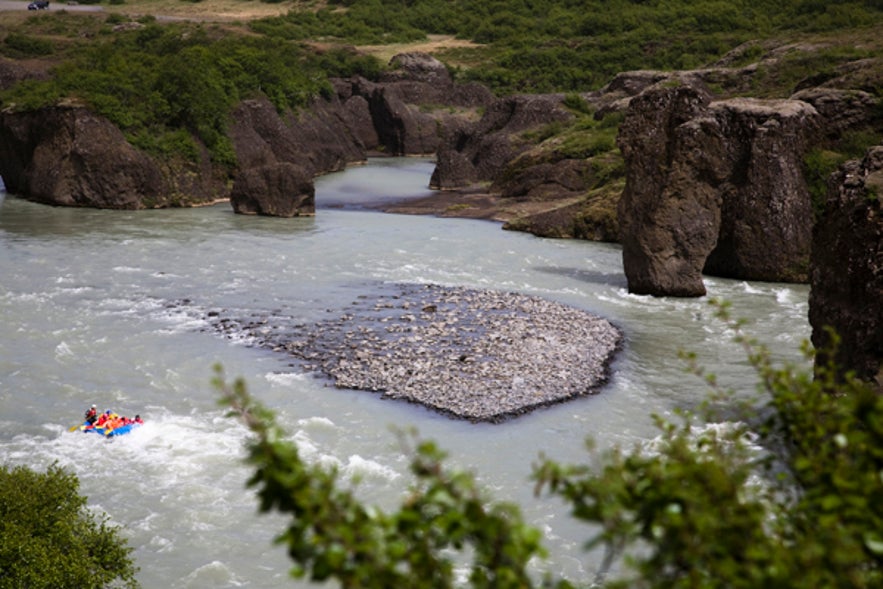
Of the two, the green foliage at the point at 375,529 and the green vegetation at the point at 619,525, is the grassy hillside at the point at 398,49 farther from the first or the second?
the green foliage at the point at 375,529

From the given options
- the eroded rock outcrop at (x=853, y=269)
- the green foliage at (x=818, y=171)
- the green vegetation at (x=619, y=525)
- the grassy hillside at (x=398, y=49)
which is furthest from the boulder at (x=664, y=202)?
the green vegetation at (x=619, y=525)

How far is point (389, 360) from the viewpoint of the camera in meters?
25.9

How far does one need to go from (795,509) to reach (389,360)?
65.3 feet

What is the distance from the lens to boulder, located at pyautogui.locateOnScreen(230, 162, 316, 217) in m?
52.3

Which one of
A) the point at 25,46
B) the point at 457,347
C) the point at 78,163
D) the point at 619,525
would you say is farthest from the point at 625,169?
the point at 25,46

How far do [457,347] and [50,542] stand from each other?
15571mm

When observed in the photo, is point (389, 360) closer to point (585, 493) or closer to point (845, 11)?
point (585, 493)

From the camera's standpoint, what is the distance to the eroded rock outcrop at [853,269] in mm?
19734

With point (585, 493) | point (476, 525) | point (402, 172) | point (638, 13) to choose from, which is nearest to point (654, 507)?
point (585, 493)

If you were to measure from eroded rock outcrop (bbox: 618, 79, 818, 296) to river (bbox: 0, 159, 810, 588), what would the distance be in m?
1.27

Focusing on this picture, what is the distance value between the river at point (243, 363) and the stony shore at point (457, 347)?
0.69 metres

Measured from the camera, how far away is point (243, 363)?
2567 cm

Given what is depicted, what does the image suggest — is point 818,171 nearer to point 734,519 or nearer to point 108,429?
point 108,429

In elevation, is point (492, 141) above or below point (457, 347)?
above
